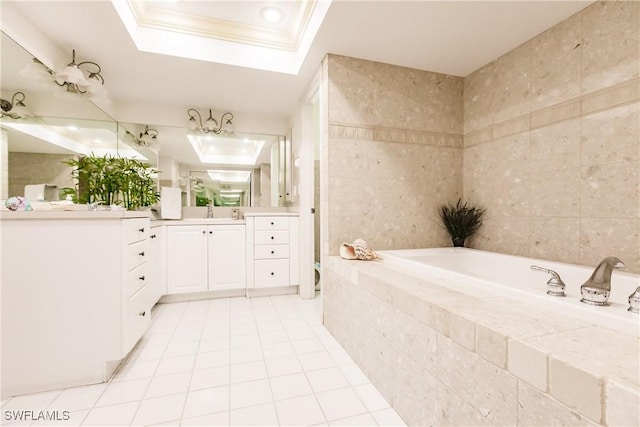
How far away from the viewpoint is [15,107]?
59.0 inches

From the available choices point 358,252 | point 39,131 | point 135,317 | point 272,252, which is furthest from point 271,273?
point 39,131

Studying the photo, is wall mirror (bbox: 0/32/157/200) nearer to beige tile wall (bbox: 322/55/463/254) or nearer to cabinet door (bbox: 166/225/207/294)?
cabinet door (bbox: 166/225/207/294)

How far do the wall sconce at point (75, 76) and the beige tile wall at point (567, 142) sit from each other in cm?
305

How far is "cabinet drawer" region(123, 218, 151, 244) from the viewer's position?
1.48m

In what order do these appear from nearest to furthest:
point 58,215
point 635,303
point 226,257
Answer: point 635,303, point 58,215, point 226,257

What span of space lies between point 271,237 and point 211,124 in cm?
145

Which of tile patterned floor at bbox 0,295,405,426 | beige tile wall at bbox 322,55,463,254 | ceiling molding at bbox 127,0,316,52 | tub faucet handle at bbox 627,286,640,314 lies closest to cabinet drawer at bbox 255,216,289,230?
beige tile wall at bbox 322,55,463,254

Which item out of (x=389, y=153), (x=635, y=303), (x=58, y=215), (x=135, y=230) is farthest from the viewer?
(x=389, y=153)

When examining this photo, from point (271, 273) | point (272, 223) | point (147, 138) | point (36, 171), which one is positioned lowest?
point (271, 273)

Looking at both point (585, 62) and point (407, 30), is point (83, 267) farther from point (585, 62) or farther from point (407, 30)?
point (585, 62)

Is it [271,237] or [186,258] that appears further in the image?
[271,237]

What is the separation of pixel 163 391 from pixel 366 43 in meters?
2.42

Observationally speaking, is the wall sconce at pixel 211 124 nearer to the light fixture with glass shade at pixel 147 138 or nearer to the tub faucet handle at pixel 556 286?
the light fixture with glass shade at pixel 147 138

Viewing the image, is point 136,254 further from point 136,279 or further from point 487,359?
point 487,359
